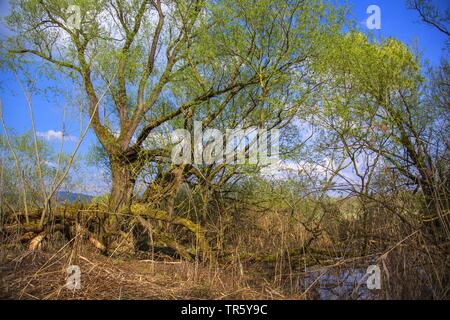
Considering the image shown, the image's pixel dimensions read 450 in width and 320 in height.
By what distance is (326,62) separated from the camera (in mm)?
9703

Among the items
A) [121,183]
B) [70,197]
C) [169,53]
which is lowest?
[70,197]

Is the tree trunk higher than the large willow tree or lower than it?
lower

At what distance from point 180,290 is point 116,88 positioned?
833 cm

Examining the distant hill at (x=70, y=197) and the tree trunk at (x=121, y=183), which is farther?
the tree trunk at (x=121, y=183)

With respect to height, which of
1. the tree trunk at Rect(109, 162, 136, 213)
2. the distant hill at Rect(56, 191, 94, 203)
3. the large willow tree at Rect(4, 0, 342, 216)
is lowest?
the distant hill at Rect(56, 191, 94, 203)

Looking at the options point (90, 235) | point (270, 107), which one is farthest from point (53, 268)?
point (270, 107)

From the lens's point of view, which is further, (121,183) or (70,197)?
(121,183)

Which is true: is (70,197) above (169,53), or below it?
below

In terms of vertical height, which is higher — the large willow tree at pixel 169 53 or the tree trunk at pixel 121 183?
the large willow tree at pixel 169 53

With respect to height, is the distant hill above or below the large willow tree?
below

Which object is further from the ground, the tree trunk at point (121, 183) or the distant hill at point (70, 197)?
the tree trunk at point (121, 183)

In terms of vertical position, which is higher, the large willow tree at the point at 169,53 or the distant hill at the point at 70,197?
the large willow tree at the point at 169,53

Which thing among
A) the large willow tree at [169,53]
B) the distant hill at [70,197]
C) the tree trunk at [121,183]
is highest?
the large willow tree at [169,53]

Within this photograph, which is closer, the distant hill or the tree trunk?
the distant hill
